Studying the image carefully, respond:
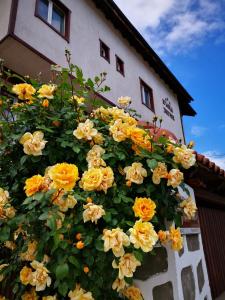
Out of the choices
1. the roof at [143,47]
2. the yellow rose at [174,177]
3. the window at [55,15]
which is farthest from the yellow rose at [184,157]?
the roof at [143,47]

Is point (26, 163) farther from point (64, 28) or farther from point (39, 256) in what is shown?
point (64, 28)

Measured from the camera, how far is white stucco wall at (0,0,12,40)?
4977 millimetres

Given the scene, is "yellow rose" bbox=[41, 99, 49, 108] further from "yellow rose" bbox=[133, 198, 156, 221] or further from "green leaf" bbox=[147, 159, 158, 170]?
"yellow rose" bbox=[133, 198, 156, 221]

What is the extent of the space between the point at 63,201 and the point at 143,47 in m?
10.4

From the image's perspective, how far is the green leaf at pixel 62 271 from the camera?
1364 millimetres

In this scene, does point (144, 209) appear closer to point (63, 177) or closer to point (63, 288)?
point (63, 177)

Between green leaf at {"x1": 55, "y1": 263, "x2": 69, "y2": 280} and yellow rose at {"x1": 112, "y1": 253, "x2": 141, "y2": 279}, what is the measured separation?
0.26 metres

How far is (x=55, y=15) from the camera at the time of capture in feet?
22.6

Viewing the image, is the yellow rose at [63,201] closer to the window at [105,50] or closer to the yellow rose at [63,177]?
the yellow rose at [63,177]

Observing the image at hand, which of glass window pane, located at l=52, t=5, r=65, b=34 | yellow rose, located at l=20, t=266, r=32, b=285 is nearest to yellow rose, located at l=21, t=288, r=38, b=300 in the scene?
yellow rose, located at l=20, t=266, r=32, b=285

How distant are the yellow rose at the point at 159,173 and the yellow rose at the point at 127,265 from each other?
54 centimetres

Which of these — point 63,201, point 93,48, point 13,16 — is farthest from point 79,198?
point 93,48

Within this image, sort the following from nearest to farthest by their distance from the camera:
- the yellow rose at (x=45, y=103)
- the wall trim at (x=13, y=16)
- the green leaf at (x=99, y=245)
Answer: the green leaf at (x=99, y=245)
the yellow rose at (x=45, y=103)
the wall trim at (x=13, y=16)

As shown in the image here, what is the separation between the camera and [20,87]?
1978mm
